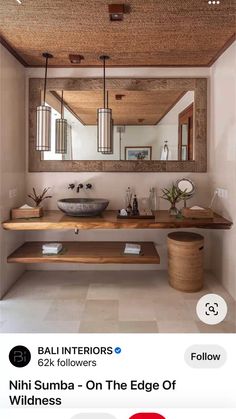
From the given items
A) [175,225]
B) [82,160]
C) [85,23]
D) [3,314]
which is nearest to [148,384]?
[3,314]

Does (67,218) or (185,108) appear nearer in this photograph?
(67,218)

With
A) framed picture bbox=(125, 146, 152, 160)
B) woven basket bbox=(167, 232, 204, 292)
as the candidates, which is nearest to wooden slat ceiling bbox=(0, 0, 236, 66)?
framed picture bbox=(125, 146, 152, 160)

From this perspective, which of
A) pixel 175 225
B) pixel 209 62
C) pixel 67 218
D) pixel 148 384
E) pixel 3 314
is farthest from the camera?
pixel 209 62

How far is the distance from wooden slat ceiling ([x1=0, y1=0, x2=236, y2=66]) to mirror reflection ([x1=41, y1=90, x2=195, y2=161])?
25cm

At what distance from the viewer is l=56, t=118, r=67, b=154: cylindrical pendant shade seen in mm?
2438

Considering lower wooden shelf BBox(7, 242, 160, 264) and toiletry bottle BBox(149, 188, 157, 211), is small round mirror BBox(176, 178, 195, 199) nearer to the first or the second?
toiletry bottle BBox(149, 188, 157, 211)

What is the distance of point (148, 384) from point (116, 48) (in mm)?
2077

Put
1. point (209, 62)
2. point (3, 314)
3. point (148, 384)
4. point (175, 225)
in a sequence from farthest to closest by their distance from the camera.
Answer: point (209, 62), point (175, 225), point (3, 314), point (148, 384)

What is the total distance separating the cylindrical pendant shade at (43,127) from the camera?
2.22 metres

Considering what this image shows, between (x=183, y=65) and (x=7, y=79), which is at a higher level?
(x=183, y=65)

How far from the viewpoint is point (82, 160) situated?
253 centimetres

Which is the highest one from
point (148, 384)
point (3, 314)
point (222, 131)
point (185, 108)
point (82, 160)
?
point (185, 108)

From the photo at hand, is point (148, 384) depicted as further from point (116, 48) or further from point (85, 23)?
point (116, 48)

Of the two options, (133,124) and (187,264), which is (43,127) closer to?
(133,124)
